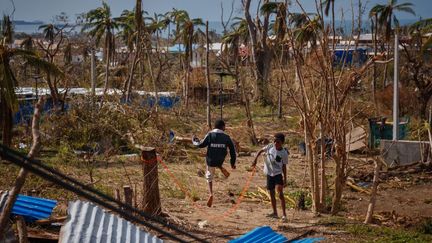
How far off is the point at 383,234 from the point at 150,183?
366cm

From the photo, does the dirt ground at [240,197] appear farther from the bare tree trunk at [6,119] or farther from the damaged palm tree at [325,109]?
the bare tree trunk at [6,119]

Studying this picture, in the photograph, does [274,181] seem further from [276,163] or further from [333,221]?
[333,221]

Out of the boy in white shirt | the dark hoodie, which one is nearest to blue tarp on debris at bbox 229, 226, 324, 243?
the boy in white shirt

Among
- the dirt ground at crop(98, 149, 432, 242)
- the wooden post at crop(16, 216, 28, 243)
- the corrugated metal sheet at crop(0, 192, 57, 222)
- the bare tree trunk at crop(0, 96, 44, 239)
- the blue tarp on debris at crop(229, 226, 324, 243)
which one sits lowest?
the dirt ground at crop(98, 149, 432, 242)

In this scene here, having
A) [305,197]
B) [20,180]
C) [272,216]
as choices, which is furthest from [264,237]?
[20,180]

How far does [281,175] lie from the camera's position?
11.0 metres

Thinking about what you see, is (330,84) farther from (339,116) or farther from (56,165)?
(56,165)

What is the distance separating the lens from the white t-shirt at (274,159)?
1088 centimetres

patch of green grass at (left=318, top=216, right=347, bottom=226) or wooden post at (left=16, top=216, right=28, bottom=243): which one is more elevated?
wooden post at (left=16, top=216, right=28, bottom=243)

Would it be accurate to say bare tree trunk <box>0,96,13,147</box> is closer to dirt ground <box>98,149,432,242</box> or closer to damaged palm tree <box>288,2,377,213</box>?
dirt ground <box>98,149,432,242</box>

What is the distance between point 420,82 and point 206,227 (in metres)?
18.5

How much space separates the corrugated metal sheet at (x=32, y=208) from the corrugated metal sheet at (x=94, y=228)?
1890 mm

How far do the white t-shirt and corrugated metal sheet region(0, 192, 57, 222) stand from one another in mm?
3622

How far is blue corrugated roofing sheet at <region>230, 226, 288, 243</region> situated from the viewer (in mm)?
8828
